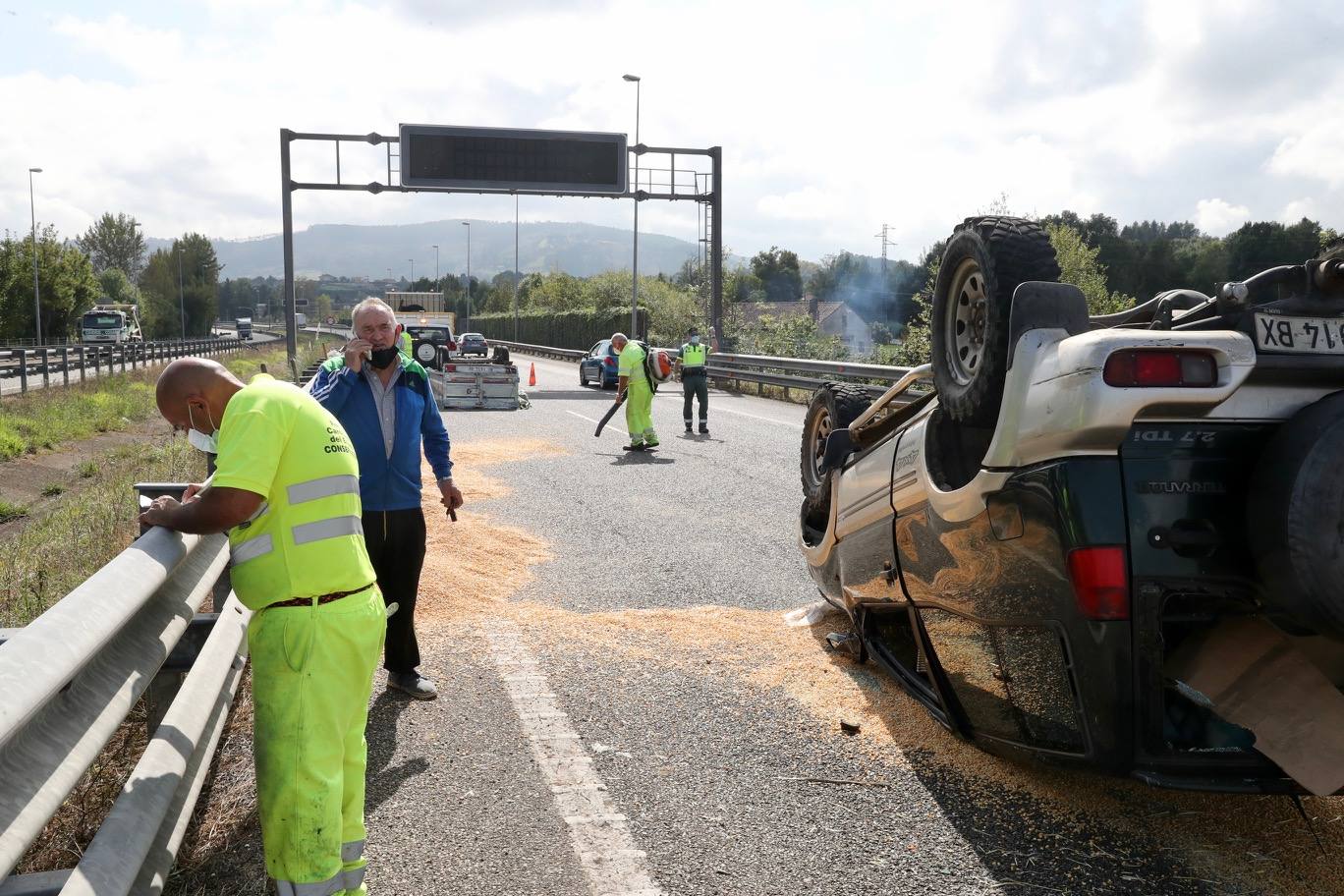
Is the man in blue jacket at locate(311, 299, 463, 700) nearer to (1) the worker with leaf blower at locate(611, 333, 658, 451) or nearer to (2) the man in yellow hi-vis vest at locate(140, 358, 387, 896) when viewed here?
(2) the man in yellow hi-vis vest at locate(140, 358, 387, 896)

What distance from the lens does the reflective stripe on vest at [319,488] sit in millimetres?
3211

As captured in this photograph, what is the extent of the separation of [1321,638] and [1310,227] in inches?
2247

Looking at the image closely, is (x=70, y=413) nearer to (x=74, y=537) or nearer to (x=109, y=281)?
(x=74, y=537)

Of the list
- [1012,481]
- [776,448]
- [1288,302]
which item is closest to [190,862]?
[1012,481]

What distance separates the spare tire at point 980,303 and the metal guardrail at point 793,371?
45.5 feet

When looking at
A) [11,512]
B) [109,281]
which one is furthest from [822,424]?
[109,281]

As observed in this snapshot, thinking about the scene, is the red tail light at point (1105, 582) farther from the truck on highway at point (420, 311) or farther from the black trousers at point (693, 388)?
the truck on highway at point (420, 311)

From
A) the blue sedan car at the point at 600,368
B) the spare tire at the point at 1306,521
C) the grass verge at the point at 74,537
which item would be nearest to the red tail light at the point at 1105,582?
the spare tire at the point at 1306,521

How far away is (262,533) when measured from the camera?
3203 mm

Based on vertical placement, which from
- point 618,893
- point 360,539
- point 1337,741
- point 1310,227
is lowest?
point 618,893

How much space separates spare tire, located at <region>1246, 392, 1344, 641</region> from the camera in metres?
3.01

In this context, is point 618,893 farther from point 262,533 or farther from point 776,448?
point 776,448

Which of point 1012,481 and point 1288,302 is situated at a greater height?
point 1288,302

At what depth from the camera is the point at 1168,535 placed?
321 centimetres
